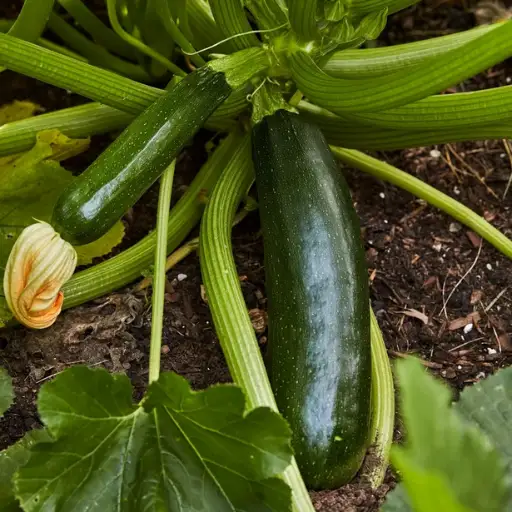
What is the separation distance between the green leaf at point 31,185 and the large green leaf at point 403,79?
21.2 inches

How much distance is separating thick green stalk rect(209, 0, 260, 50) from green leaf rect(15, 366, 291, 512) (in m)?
0.81

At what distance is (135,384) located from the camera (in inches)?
65.2

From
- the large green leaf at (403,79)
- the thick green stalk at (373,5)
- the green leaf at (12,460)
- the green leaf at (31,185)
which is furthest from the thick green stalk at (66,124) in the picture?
the green leaf at (12,460)

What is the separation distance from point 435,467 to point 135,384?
3.47ft

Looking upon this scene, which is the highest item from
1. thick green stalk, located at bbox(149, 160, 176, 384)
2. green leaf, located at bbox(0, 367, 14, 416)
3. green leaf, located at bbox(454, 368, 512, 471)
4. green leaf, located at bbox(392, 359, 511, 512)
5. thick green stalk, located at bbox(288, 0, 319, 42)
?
thick green stalk, located at bbox(288, 0, 319, 42)

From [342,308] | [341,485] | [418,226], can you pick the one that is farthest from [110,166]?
[418,226]

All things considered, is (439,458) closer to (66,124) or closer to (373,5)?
(373,5)

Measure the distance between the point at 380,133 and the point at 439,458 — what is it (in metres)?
1.21

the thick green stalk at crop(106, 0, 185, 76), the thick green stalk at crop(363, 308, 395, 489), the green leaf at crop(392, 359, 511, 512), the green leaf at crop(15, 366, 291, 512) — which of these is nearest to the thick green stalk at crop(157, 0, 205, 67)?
the thick green stalk at crop(106, 0, 185, 76)

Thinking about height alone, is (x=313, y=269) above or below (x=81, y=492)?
above

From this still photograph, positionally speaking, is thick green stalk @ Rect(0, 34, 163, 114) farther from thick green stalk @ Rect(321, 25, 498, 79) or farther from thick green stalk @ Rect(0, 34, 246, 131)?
thick green stalk @ Rect(321, 25, 498, 79)

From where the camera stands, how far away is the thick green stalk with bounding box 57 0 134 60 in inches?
72.9

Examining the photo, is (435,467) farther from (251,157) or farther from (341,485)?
(251,157)

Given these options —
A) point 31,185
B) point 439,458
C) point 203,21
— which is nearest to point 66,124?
point 31,185
